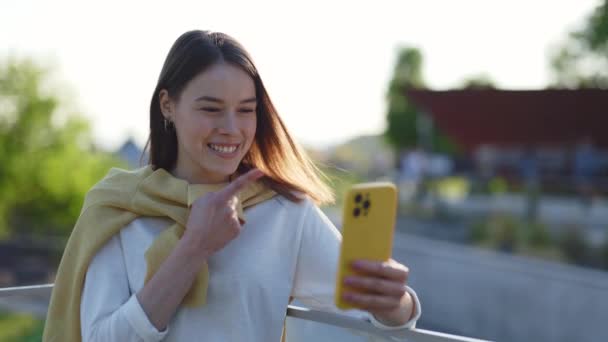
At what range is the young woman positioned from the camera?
6.48 ft

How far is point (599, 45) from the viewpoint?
26250mm

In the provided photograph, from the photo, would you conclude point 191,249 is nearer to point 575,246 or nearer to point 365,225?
point 365,225

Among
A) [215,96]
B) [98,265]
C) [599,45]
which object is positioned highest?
[599,45]

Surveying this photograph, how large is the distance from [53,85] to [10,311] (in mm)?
11831

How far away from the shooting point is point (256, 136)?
2.46 metres

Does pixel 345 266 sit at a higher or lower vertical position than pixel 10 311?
higher

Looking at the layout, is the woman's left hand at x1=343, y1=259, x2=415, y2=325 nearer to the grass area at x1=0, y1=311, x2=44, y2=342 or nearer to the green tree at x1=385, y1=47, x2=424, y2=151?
the grass area at x1=0, y1=311, x2=44, y2=342

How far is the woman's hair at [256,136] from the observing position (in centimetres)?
222

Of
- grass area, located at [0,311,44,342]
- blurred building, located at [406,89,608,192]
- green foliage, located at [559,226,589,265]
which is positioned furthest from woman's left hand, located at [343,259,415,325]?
blurred building, located at [406,89,608,192]

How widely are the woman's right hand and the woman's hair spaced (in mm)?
388

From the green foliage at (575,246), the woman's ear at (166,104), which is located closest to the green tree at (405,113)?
the green foliage at (575,246)

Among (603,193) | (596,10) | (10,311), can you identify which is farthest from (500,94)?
(10,311)

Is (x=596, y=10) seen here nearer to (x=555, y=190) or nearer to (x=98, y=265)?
(x=555, y=190)

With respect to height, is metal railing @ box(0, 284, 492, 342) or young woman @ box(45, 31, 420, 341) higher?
young woman @ box(45, 31, 420, 341)
